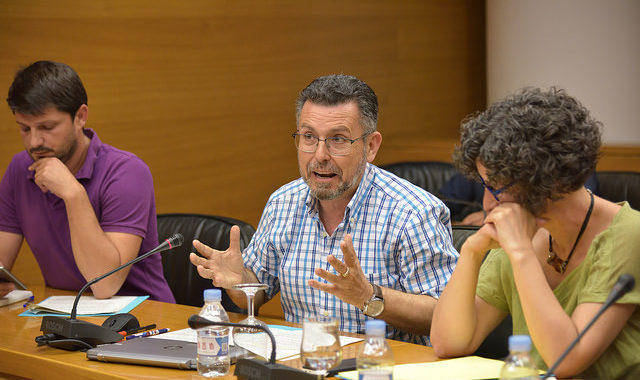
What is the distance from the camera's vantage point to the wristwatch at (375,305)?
217cm

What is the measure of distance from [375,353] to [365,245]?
752mm

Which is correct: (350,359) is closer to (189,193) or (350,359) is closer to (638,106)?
(189,193)

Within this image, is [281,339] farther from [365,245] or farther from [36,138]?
[36,138]

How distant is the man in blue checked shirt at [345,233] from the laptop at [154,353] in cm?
30

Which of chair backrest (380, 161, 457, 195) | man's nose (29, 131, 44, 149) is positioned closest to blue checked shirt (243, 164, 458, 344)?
man's nose (29, 131, 44, 149)

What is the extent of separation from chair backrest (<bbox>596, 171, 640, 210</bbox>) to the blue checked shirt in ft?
7.49

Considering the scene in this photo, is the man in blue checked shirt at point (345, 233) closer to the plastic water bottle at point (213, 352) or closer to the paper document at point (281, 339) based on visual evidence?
the paper document at point (281, 339)

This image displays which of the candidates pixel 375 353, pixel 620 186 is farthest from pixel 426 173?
pixel 375 353

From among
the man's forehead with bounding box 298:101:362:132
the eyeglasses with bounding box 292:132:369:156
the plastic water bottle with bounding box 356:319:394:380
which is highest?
the man's forehead with bounding box 298:101:362:132

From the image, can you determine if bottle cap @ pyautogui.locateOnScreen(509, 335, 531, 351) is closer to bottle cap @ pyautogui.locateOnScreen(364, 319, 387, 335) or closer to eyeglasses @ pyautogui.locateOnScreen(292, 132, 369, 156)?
bottle cap @ pyautogui.locateOnScreen(364, 319, 387, 335)

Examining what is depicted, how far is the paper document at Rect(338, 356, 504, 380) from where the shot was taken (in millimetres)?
1749

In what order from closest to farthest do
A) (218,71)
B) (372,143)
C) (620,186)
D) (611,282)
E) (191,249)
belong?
(611,282), (372,143), (191,249), (620,186), (218,71)

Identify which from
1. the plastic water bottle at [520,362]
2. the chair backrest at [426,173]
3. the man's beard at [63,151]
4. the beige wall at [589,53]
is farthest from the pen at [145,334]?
the beige wall at [589,53]

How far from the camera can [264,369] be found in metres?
1.70
